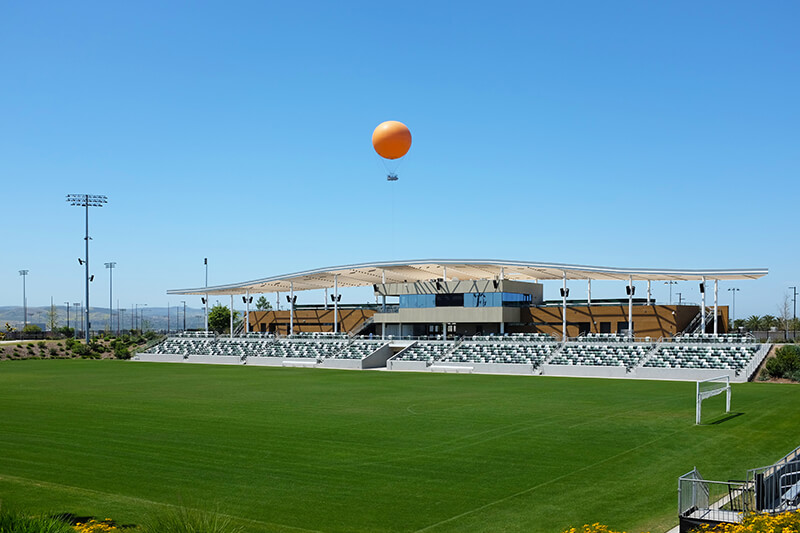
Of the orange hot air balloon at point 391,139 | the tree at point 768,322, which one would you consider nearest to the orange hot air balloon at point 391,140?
the orange hot air balloon at point 391,139

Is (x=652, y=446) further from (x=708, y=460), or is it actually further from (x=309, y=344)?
(x=309, y=344)

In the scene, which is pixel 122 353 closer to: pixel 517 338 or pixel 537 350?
pixel 517 338

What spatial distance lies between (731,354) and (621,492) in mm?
39007

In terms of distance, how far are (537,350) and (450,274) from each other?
17691 millimetres

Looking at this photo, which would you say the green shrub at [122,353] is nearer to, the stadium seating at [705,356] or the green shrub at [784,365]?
the stadium seating at [705,356]

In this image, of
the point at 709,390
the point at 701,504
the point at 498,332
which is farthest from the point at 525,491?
the point at 498,332

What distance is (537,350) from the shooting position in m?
60.3

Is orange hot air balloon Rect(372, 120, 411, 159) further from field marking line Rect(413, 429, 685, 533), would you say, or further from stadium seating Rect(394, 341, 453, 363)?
stadium seating Rect(394, 341, 453, 363)

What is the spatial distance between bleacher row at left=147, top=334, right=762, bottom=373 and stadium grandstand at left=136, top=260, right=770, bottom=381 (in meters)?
0.10

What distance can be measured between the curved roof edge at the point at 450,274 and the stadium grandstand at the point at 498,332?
138 millimetres

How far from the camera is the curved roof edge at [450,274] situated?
5897 cm

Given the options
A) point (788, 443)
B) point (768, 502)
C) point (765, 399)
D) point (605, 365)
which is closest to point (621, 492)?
point (768, 502)

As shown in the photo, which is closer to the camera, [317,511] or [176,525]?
[176,525]

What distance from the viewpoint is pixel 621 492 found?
639 inches
